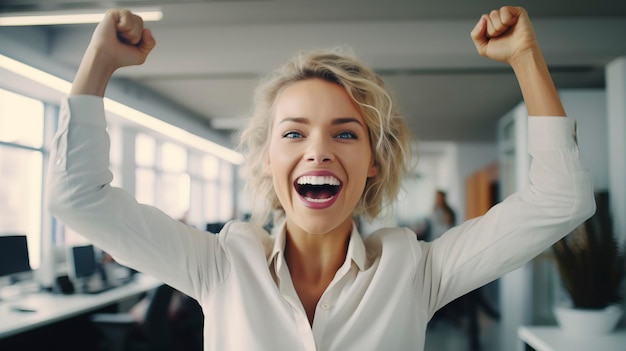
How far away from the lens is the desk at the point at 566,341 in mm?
2652

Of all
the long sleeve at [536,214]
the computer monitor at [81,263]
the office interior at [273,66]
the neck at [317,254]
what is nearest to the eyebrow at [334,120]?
the neck at [317,254]

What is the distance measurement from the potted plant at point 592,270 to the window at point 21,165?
5622 mm

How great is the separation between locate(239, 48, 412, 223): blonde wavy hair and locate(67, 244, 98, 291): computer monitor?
3902 mm

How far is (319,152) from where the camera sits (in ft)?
3.30

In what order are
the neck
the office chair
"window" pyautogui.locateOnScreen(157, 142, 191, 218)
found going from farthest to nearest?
"window" pyautogui.locateOnScreen(157, 142, 191, 218) < the office chair < the neck

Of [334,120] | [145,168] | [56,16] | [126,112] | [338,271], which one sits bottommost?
[338,271]

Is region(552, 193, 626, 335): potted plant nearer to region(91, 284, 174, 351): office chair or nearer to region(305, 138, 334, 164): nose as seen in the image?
region(305, 138, 334, 164): nose

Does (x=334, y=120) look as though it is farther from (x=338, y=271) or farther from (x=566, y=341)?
(x=566, y=341)

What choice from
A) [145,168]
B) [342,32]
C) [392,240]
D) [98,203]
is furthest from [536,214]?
[145,168]

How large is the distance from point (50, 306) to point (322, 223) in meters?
3.69

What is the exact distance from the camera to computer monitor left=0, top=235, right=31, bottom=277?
3.89 m

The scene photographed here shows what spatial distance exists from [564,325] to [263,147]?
2.81m

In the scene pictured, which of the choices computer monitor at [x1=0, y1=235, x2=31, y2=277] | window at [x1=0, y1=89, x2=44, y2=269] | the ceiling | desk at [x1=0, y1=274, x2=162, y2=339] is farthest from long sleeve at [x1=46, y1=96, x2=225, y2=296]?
window at [x1=0, y1=89, x2=44, y2=269]

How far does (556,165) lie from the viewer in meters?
0.90
